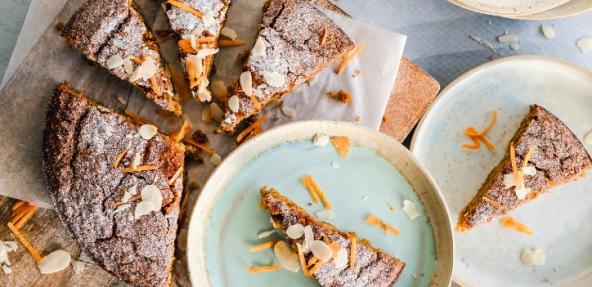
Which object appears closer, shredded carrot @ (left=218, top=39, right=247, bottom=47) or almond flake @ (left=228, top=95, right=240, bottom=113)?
almond flake @ (left=228, top=95, right=240, bottom=113)

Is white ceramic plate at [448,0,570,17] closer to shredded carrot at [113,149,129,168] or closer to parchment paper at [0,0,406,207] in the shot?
parchment paper at [0,0,406,207]

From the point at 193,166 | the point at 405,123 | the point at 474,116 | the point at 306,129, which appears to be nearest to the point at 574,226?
the point at 474,116

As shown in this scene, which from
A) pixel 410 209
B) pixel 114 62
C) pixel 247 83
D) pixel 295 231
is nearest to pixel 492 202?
pixel 410 209

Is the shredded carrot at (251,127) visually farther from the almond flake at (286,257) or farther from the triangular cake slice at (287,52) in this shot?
the almond flake at (286,257)

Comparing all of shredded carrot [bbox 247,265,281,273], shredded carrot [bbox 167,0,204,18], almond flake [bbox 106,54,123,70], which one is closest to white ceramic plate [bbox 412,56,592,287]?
shredded carrot [bbox 247,265,281,273]

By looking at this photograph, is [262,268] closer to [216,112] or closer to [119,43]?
[216,112]

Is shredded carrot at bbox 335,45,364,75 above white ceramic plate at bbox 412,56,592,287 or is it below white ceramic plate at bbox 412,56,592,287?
above

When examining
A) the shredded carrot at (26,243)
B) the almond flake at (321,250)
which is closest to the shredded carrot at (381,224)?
the almond flake at (321,250)

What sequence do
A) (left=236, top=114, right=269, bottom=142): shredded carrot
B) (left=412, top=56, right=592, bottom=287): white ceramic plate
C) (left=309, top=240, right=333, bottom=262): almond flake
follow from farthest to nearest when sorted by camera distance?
(left=412, top=56, right=592, bottom=287): white ceramic plate
(left=236, top=114, right=269, bottom=142): shredded carrot
(left=309, top=240, right=333, bottom=262): almond flake
